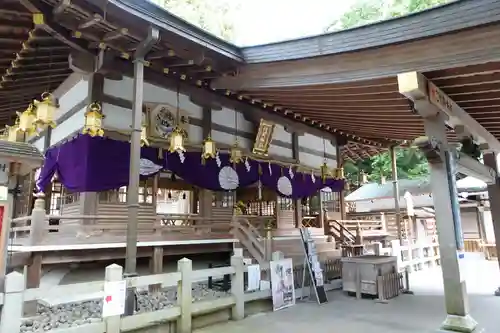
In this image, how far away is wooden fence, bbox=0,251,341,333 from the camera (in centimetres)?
412

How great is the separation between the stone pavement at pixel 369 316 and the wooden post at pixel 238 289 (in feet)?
0.69

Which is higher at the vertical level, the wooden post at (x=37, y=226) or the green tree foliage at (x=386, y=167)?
the green tree foliage at (x=386, y=167)

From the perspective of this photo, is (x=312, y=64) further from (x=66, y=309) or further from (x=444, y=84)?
(x=66, y=309)

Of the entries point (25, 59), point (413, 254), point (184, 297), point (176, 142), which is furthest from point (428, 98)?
point (413, 254)

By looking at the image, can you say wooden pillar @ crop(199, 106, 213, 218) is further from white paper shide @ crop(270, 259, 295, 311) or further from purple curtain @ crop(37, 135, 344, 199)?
white paper shide @ crop(270, 259, 295, 311)

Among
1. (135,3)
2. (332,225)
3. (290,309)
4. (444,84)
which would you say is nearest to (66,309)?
(290,309)

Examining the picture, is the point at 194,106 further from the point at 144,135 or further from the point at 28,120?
the point at 28,120

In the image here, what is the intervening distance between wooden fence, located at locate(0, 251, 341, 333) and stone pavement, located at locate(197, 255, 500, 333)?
1.20 ft

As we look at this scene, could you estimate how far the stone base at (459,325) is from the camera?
4.82 m

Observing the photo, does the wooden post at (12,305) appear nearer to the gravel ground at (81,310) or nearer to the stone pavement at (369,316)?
the gravel ground at (81,310)

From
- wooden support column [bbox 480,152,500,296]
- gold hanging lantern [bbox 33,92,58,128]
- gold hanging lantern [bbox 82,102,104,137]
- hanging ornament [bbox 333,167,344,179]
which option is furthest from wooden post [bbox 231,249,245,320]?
hanging ornament [bbox 333,167,344,179]

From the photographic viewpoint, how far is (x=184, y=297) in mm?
5832

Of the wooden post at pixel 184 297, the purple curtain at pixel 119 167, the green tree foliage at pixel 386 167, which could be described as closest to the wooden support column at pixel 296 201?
the purple curtain at pixel 119 167

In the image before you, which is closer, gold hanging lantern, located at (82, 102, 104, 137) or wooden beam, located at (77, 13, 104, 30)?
wooden beam, located at (77, 13, 104, 30)
